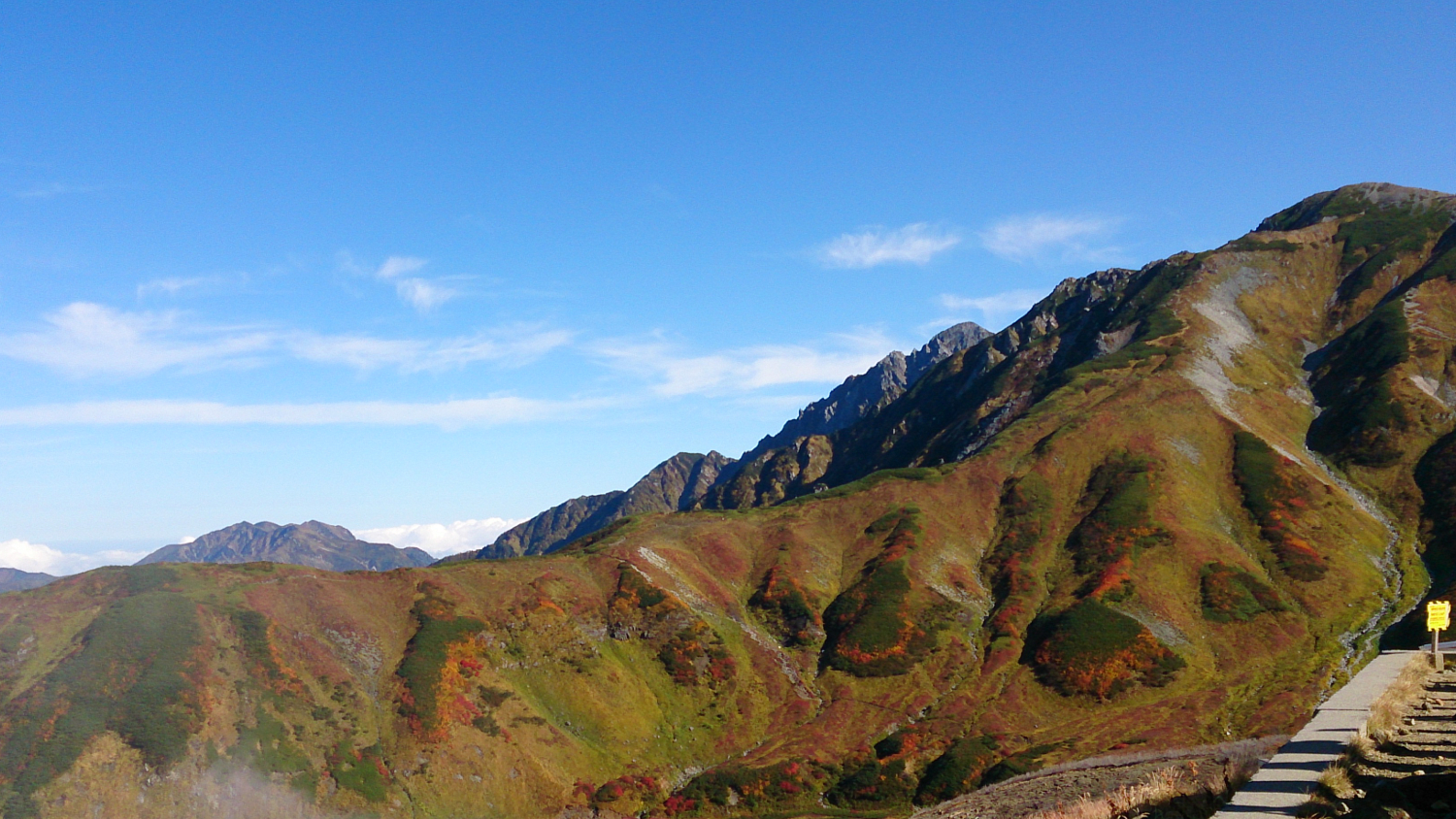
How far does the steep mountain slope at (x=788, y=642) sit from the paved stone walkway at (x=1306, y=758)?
76335 mm

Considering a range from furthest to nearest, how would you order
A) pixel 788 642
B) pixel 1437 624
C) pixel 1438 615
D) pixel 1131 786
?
pixel 788 642
pixel 1437 624
pixel 1438 615
pixel 1131 786

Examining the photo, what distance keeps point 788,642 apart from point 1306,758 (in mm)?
120811

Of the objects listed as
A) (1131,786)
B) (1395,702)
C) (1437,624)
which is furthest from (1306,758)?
(1437,624)

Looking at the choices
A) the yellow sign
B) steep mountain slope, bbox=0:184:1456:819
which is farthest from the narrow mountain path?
steep mountain slope, bbox=0:184:1456:819

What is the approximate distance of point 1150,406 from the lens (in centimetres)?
17775

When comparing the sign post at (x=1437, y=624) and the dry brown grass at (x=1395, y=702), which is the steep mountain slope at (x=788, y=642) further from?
the dry brown grass at (x=1395, y=702)

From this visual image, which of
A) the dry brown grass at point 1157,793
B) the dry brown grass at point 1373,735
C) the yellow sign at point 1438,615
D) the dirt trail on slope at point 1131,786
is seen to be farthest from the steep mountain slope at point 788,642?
the dry brown grass at point 1157,793

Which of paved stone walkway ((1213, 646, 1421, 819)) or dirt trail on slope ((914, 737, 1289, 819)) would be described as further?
dirt trail on slope ((914, 737, 1289, 819))

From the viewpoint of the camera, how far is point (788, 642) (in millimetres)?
131625

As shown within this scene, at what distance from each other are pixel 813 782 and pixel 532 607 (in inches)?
2052

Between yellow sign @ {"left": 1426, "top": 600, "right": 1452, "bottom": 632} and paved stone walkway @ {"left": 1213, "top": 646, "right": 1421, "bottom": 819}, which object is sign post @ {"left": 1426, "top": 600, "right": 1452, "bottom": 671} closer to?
yellow sign @ {"left": 1426, "top": 600, "right": 1452, "bottom": 632}

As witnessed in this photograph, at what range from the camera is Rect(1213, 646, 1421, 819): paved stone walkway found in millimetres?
12406

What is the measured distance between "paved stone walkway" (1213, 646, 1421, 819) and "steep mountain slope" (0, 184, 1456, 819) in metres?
76.3

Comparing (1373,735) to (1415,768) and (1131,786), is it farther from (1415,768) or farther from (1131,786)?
Result: (1131,786)
